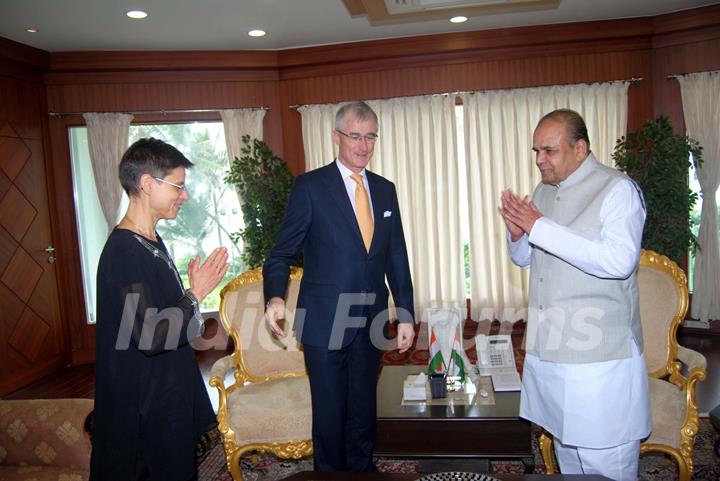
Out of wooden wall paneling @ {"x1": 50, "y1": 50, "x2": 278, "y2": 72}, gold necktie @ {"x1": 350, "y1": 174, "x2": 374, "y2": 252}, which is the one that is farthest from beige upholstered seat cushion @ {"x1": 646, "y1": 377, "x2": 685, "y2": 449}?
wooden wall paneling @ {"x1": 50, "y1": 50, "x2": 278, "y2": 72}

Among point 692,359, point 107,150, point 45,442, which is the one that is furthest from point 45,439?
point 107,150

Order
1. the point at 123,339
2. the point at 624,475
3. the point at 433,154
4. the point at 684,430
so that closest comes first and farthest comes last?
the point at 123,339 → the point at 624,475 → the point at 684,430 → the point at 433,154

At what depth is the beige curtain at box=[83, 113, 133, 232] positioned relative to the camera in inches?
232

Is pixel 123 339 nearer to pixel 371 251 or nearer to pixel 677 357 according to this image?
pixel 371 251

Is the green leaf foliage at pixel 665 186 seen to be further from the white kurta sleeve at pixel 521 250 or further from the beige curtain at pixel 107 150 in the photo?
the beige curtain at pixel 107 150

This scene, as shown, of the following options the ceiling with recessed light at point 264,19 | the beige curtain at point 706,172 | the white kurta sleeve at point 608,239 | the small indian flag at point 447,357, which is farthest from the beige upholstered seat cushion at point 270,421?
the beige curtain at point 706,172

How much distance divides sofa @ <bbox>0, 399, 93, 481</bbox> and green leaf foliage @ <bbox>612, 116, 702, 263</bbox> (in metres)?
4.58

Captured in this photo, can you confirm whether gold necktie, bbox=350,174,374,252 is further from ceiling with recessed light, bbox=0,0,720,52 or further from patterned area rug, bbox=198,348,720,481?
ceiling with recessed light, bbox=0,0,720,52

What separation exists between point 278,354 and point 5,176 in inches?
135

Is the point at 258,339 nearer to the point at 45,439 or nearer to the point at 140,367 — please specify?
the point at 45,439

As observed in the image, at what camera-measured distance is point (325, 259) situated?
2459 millimetres

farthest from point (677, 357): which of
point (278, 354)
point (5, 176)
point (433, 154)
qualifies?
point (5, 176)

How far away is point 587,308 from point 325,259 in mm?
1038

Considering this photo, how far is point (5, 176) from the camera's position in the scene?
17.3 feet
